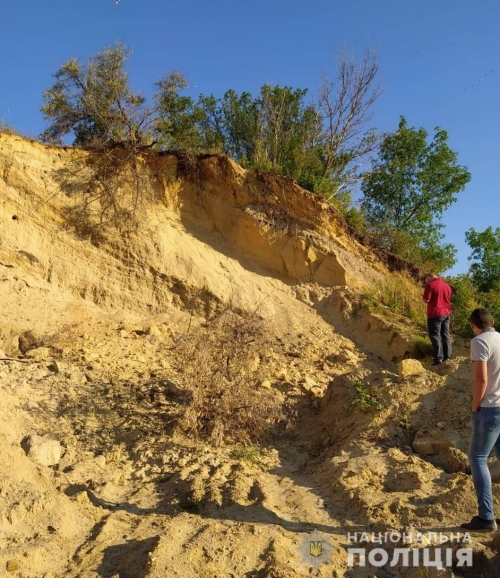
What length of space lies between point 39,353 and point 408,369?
5.11 metres

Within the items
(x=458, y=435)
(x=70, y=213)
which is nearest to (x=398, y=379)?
(x=458, y=435)

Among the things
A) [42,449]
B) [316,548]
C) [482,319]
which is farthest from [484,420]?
[42,449]

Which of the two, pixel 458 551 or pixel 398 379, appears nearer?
pixel 458 551

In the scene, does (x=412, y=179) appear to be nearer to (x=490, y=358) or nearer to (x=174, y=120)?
(x=174, y=120)

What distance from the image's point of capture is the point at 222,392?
20.3 ft

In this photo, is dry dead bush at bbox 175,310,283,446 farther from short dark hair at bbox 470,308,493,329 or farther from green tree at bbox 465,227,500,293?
green tree at bbox 465,227,500,293

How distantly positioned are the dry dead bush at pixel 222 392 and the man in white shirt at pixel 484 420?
108 inches

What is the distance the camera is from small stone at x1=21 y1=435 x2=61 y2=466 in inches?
201

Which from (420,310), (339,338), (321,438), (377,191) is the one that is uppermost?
(377,191)

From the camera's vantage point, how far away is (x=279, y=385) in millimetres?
7859

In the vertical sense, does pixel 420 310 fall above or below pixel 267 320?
above

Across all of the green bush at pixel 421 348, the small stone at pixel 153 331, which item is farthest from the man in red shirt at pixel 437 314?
the small stone at pixel 153 331

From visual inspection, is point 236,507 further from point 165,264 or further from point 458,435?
point 165,264

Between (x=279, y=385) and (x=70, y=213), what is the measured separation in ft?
17.1
